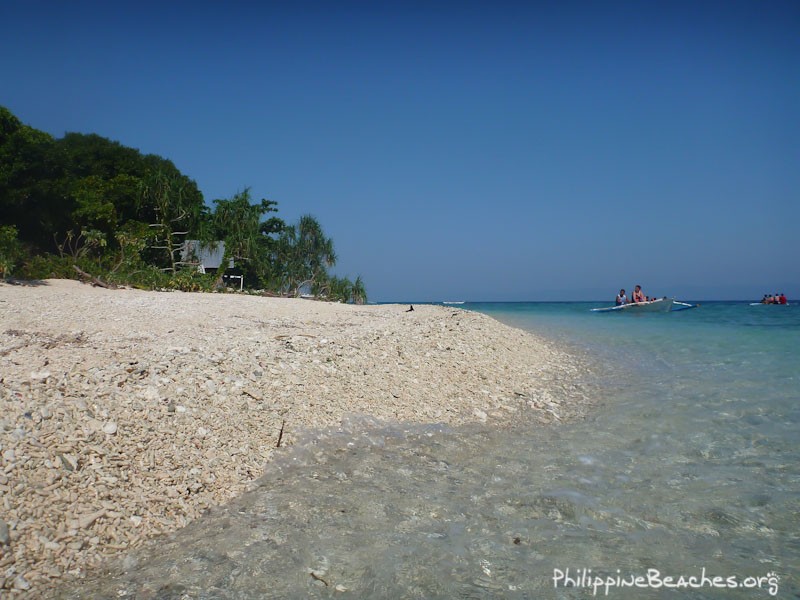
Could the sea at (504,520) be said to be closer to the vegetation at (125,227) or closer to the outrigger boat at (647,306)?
the vegetation at (125,227)

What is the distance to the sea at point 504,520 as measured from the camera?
2762mm

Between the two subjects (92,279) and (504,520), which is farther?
(92,279)

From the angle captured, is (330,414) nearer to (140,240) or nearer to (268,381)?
(268,381)

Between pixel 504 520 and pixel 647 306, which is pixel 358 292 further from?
pixel 504 520

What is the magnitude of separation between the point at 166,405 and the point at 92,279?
19572 mm

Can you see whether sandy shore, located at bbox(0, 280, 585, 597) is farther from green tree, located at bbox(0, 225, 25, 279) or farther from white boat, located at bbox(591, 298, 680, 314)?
white boat, located at bbox(591, 298, 680, 314)

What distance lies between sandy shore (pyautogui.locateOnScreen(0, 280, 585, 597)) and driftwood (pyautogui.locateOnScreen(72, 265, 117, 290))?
460 inches

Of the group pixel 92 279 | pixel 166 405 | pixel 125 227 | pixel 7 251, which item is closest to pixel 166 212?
pixel 125 227

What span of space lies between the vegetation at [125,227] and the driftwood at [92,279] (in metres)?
0.28

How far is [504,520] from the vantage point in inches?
137

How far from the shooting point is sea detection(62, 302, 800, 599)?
2762 millimetres

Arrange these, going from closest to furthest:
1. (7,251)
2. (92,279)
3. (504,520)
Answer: (504,520) < (7,251) < (92,279)

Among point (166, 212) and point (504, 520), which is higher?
point (166, 212)

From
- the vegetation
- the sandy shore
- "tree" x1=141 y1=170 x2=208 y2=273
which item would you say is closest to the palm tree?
the vegetation
